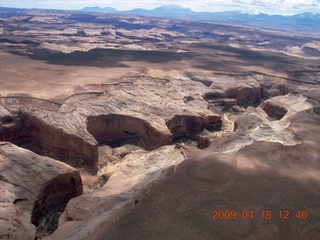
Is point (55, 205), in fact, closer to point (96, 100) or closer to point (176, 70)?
point (96, 100)

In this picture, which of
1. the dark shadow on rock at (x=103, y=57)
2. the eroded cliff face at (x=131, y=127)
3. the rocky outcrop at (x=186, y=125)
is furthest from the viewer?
the dark shadow on rock at (x=103, y=57)

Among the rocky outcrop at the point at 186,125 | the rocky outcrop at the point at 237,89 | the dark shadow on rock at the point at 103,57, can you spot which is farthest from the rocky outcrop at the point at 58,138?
the rocky outcrop at the point at 237,89

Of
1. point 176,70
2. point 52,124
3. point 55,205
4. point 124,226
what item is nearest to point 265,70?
point 176,70

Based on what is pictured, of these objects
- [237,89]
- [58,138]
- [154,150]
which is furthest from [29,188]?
[237,89]

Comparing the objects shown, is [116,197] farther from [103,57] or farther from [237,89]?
[103,57]

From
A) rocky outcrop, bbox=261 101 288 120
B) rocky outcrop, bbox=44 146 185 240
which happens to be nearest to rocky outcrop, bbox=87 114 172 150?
rocky outcrop, bbox=44 146 185 240

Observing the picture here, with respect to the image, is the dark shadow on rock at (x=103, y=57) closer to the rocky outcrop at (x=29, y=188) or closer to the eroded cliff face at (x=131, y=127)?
the eroded cliff face at (x=131, y=127)
